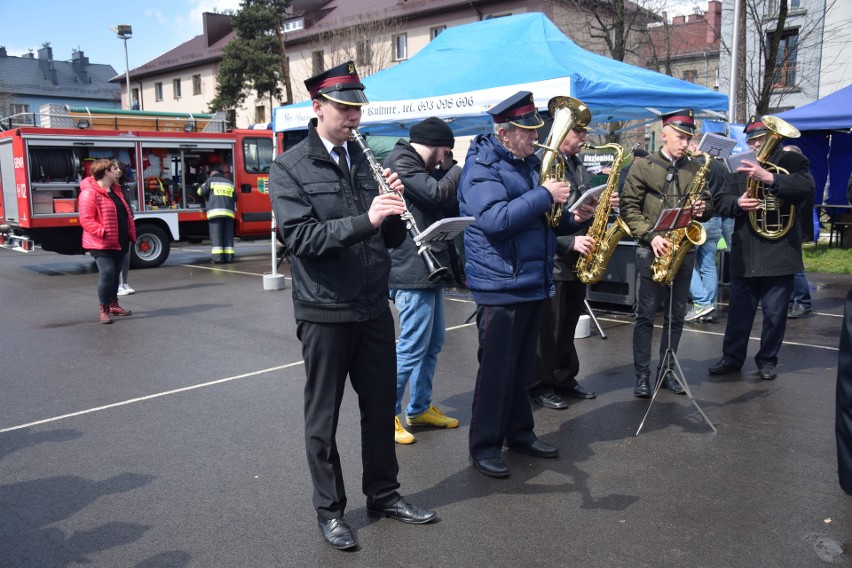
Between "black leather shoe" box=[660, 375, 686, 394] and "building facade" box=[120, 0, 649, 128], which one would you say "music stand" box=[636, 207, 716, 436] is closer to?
"black leather shoe" box=[660, 375, 686, 394]

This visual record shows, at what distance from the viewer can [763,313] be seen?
6.13 metres

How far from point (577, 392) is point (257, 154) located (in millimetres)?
12077

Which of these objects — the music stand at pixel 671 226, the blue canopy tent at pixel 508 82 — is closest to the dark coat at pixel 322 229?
the music stand at pixel 671 226

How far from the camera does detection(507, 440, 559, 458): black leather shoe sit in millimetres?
4516

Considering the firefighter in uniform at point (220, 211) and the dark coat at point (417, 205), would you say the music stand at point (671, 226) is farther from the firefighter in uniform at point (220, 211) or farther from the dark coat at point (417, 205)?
the firefighter in uniform at point (220, 211)

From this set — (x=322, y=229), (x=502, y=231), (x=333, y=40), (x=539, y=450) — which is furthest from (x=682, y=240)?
(x=333, y=40)

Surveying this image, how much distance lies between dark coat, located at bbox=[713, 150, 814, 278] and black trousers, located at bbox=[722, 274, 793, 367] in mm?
124

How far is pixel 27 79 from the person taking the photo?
64375 mm

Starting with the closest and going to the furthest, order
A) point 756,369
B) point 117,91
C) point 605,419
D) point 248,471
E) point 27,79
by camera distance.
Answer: point 248,471, point 605,419, point 756,369, point 27,79, point 117,91

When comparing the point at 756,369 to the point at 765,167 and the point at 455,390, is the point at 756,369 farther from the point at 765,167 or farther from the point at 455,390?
the point at 455,390

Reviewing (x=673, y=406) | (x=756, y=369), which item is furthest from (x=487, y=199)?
(x=756, y=369)

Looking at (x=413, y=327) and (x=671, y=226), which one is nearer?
(x=413, y=327)

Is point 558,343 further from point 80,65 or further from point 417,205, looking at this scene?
point 80,65

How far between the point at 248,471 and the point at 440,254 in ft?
5.78
